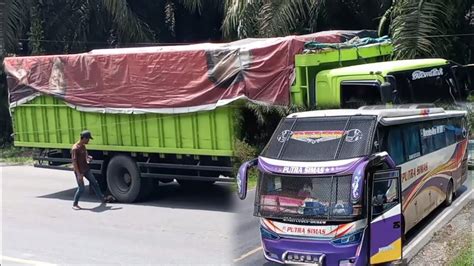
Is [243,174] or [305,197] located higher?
[243,174]

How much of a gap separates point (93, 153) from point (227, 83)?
404cm

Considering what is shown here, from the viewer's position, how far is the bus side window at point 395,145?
7359mm

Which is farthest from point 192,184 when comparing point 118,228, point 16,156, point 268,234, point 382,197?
point 16,156

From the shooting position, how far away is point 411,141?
810 cm

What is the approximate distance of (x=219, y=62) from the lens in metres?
9.21

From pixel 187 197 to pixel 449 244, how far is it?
16.7ft

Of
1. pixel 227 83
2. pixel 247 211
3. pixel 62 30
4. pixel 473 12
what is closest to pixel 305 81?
pixel 227 83

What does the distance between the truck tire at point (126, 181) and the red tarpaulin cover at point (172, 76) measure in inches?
40.9

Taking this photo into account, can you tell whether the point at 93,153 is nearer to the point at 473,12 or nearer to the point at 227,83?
the point at 227,83

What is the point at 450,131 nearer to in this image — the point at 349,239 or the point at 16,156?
the point at 349,239

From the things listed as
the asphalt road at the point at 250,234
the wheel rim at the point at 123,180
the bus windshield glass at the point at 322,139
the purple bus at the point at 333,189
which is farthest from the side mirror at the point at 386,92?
the wheel rim at the point at 123,180

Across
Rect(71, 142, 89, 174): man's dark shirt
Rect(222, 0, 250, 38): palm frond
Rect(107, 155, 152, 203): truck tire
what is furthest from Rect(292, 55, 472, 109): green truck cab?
Rect(222, 0, 250, 38): palm frond

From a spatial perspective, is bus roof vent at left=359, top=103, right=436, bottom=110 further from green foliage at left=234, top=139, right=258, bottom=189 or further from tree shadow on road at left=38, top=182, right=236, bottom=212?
tree shadow on road at left=38, top=182, right=236, bottom=212

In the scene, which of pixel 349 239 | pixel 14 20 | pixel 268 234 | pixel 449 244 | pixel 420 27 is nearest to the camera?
pixel 349 239
